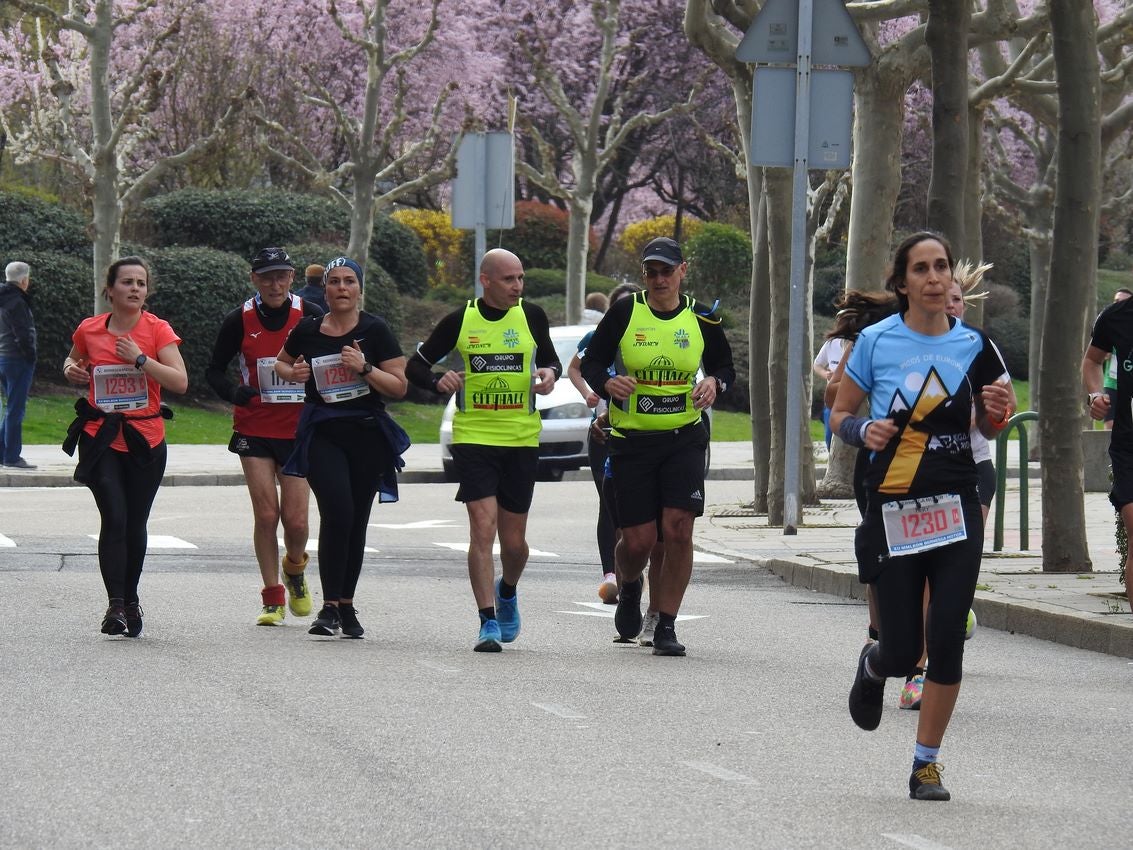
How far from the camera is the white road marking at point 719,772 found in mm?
6594

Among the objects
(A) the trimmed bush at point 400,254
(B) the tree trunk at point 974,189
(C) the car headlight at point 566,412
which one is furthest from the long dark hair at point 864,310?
(A) the trimmed bush at point 400,254

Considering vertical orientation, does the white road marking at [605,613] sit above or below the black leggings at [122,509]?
below

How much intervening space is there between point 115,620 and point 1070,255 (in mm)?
5854

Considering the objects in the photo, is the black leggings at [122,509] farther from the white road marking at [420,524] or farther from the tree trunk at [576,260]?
the tree trunk at [576,260]

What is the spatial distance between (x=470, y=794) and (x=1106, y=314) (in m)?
4.68

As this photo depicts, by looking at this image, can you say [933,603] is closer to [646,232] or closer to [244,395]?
[244,395]

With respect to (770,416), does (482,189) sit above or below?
above

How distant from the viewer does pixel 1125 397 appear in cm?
962

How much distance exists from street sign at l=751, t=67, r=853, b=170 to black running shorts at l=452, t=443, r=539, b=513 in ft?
19.0

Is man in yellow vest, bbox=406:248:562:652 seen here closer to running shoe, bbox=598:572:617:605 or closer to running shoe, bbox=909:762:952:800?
running shoe, bbox=598:572:617:605

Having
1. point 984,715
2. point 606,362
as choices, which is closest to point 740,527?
point 606,362

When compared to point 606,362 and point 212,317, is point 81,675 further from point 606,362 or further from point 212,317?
point 212,317

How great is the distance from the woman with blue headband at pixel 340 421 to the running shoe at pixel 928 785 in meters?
4.22

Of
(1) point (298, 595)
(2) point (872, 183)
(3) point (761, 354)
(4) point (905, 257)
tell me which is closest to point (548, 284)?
(2) point (872, 183)
